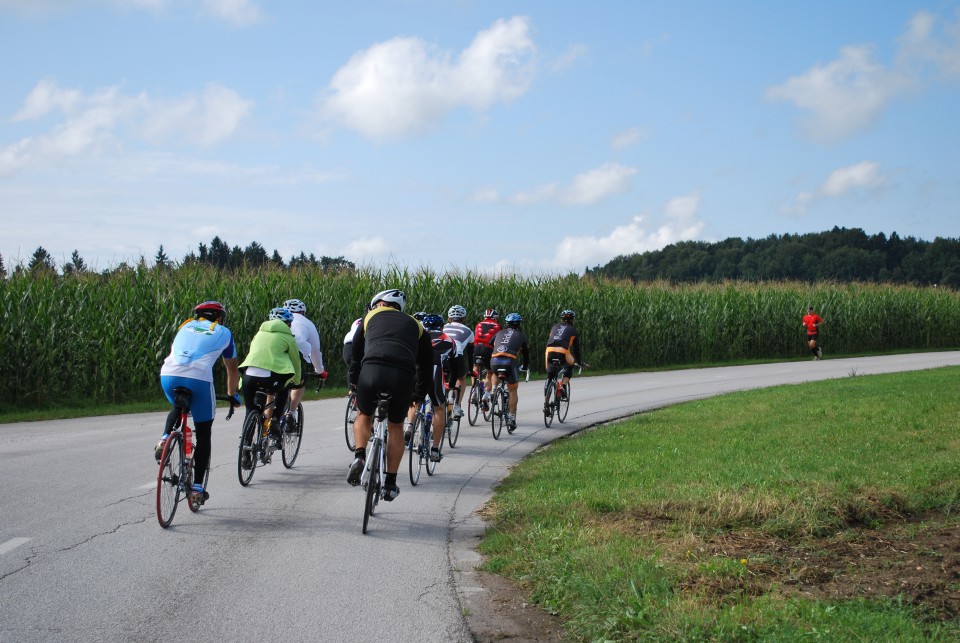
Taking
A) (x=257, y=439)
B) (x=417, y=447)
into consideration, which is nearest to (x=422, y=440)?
(x=417, y=447)

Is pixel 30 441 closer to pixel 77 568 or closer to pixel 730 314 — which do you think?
pixel 77 568

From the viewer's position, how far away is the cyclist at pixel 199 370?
26.4 ft

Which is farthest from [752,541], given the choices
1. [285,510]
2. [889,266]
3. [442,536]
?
[889,266]

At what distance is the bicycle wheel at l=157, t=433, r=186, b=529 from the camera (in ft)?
25.2

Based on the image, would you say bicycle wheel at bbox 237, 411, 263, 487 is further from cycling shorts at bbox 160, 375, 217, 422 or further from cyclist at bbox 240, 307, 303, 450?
cycling shorts at bbox 160, 375, 217, 422

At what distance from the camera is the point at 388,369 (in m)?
7.79

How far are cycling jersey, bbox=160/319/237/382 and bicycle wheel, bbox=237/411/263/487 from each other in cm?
159

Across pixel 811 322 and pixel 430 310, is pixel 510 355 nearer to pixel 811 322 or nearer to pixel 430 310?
pixel 430 310

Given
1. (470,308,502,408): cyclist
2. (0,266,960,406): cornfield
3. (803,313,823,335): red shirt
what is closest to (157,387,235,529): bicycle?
(470,308,502,408): cyclist

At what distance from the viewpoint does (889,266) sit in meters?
84.9

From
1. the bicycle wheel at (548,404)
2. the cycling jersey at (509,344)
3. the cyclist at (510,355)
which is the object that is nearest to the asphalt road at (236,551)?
the cyclist at (510,355)

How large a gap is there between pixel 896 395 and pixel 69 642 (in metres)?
15.9

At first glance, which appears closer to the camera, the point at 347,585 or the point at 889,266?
the point at 347,585

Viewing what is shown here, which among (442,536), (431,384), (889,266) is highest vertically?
(889,266)
